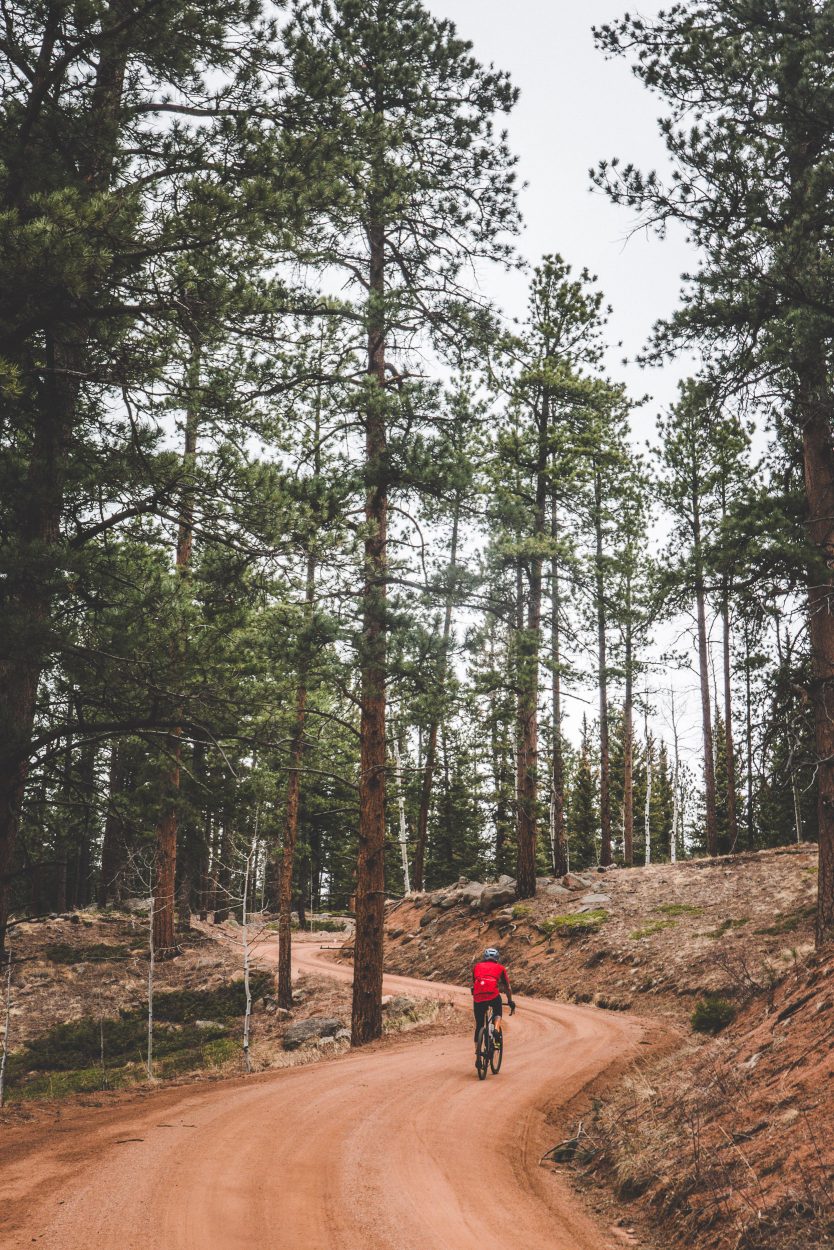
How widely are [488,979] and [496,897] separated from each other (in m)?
13.9

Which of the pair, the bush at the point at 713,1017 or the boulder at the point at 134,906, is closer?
the bush at the point at 713,1017

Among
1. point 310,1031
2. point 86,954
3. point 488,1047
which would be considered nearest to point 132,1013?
point 86,954

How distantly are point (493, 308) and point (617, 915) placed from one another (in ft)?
51.0

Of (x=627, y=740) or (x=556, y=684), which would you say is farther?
(x=627, y=740)

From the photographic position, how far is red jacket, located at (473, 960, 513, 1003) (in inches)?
452

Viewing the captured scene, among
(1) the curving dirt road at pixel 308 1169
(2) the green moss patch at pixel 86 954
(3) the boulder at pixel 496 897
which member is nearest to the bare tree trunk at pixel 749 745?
(1) the curving dirt road at pixel 308 1169

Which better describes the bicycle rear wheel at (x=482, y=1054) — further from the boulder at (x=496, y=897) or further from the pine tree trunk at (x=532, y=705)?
the boulder at (x=496, y=897)

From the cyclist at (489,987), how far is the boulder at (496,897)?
44.4ft

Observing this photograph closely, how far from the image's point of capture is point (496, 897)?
25.1 metres

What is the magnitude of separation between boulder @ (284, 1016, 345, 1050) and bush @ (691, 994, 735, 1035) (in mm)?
7457

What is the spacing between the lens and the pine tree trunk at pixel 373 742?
1343cm

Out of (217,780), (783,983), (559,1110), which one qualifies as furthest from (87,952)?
(783,983)

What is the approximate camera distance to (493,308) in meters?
14.0

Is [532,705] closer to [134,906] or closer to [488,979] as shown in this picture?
[488,979]
